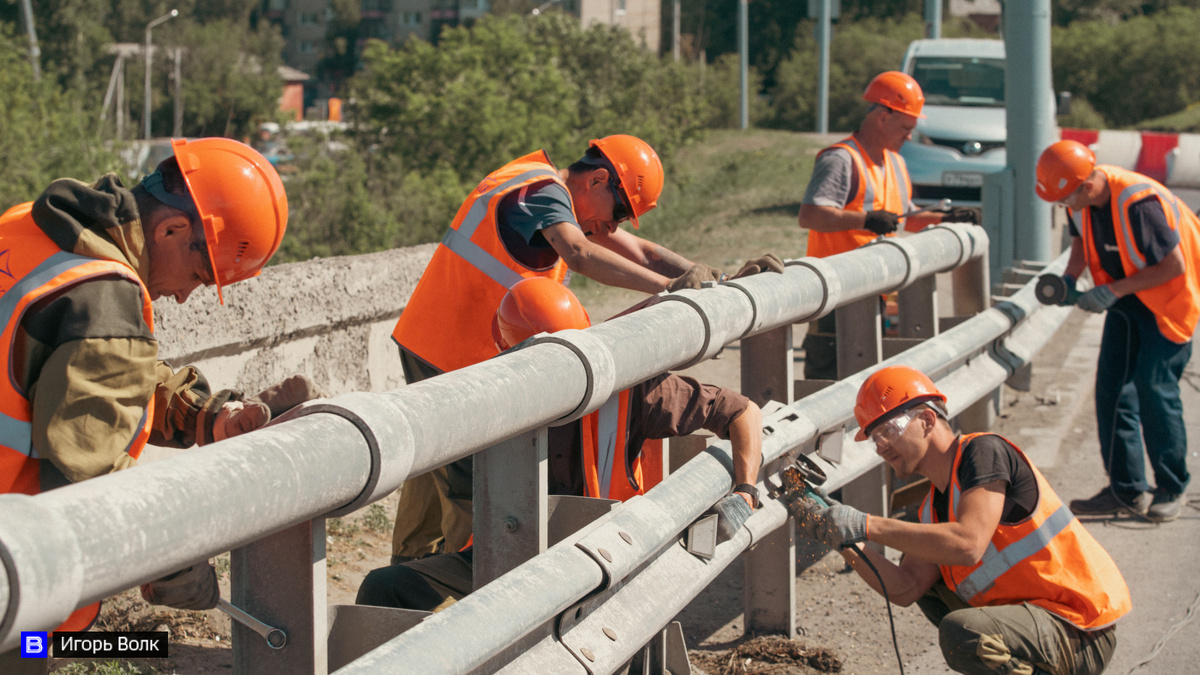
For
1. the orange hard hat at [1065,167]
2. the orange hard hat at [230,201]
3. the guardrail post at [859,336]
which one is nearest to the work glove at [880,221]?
the guardrail post at [859,336]

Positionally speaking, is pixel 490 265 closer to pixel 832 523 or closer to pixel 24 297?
pixel 832 523

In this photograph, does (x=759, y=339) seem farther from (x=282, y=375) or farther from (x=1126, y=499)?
(x=1126, y=499)

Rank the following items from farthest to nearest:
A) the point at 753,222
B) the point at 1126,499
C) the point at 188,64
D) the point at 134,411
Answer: the point at 188,64, the point at 753,222, the point at 1126,499, the point at 134,411

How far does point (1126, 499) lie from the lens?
584 centimetres

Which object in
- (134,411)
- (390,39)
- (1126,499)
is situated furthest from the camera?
(390,39)

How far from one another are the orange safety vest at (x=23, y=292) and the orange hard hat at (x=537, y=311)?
1206 mm

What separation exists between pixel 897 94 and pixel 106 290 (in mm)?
4638

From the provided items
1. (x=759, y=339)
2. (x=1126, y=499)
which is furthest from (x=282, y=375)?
(x=1126, y=499)

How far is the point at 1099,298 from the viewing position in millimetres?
→ 5875

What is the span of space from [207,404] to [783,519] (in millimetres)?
1797

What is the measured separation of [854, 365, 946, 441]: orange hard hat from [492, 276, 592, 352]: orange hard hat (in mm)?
938

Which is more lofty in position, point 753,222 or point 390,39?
point 390,39

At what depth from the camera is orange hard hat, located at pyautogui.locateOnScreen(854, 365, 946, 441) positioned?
11.8ft

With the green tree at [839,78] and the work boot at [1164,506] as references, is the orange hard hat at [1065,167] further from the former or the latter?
the green tree at [839,78]
